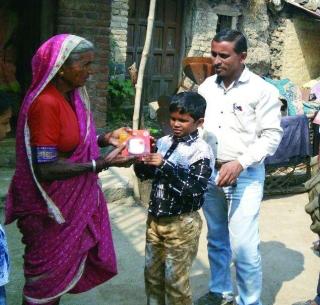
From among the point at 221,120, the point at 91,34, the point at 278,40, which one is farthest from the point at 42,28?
the point at 278,40

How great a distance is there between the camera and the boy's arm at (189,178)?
2588 mm

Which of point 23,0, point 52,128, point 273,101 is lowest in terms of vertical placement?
point 52,128

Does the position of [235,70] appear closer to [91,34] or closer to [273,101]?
[273,101]

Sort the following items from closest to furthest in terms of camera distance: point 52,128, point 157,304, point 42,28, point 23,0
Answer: point 52,128, point 157,304, point 42,28, point 23,0

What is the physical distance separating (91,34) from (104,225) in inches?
136

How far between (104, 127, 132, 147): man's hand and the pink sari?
0.50 ft

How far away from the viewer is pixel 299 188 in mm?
6406

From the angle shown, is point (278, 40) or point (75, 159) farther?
point (278, 40)

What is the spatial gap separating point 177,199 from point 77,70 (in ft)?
2.96

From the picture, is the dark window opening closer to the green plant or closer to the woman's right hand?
the green plant

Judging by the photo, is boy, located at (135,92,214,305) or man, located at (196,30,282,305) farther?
man, located at (196,30,282,305)

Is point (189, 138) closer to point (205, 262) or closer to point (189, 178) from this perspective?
point (189, 178)

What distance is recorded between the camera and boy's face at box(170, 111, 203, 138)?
2.64 meters

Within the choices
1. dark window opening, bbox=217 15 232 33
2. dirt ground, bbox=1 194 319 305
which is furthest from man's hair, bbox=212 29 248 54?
dark window opening, bbox=217 15 232 33
